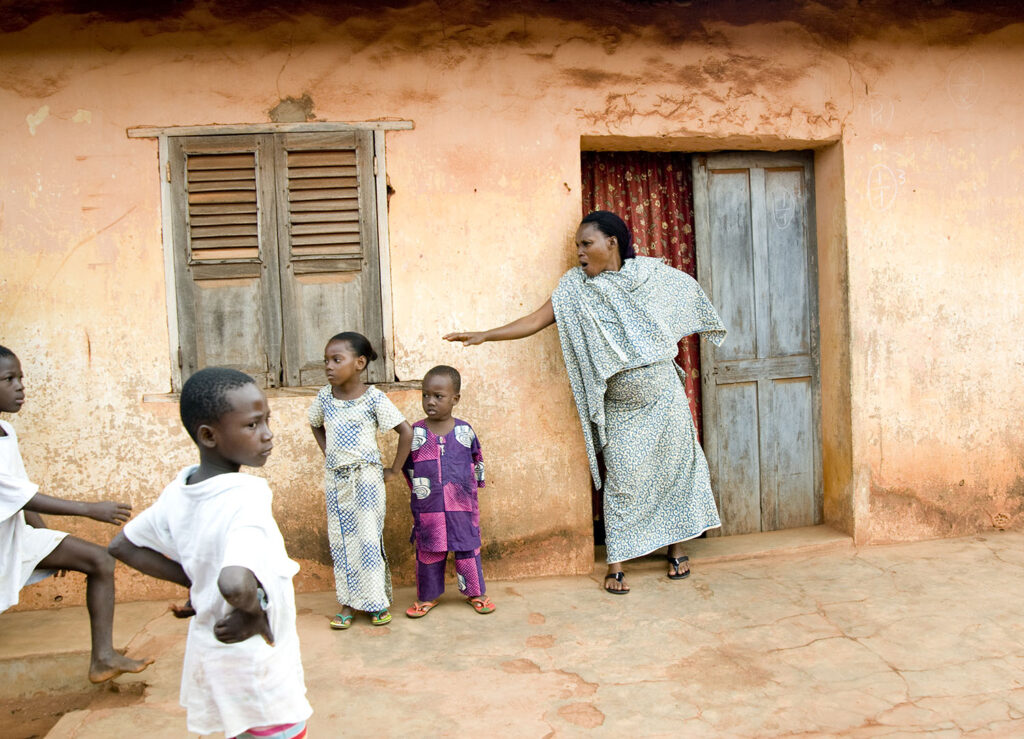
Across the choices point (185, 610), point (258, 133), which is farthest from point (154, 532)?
point (258, 133)

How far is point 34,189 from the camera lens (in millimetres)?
4055

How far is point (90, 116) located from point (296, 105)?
975 mm

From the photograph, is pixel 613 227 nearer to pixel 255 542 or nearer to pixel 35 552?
pixel 255 542

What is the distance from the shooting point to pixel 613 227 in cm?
407

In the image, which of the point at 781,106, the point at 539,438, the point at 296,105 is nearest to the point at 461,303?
the point at 539,438

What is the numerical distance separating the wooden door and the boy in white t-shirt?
319cm

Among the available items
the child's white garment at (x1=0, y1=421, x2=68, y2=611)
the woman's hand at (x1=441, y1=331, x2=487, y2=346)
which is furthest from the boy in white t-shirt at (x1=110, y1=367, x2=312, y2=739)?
the woman's hand at (x1=441, y1=331, x2=487, y2=346)

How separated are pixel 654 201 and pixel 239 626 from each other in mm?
3474

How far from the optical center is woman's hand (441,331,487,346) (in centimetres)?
392

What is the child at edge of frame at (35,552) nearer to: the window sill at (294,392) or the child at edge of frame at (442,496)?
the window sill at (294,392)

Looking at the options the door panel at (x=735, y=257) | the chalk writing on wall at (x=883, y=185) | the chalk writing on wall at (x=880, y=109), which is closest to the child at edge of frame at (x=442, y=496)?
the door panel at (x=735, y=257)

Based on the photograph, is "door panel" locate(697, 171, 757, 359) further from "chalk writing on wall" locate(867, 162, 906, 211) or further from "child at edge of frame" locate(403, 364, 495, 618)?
"child at edge of frame" locate(403, 364, 495, 618)

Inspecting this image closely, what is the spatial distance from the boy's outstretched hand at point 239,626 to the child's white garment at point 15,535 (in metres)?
1.60

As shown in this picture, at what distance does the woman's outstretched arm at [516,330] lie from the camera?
394 cm
